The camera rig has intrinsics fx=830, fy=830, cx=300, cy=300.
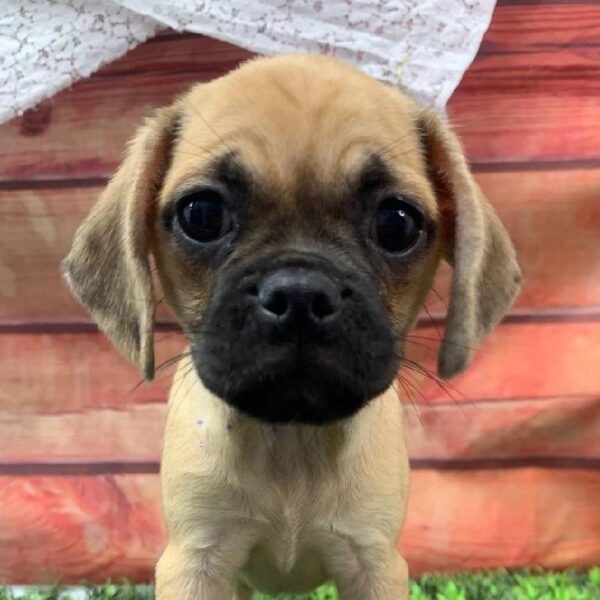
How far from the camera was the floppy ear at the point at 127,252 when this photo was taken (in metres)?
2.35

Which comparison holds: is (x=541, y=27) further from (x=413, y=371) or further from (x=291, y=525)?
(x=291, y=525)

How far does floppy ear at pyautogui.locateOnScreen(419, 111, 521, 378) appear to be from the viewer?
2.41 metres

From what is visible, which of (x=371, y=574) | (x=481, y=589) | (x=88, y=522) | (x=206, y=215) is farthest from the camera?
(x=88, y=522)

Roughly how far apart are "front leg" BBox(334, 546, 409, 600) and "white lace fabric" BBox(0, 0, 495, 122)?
177cm

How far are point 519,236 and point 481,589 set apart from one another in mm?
1578

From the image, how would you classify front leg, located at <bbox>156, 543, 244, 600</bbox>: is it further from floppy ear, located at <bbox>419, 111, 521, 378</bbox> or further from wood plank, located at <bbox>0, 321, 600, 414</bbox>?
wood plank, located at <bbox>0, 321, 600, 414</bbox>

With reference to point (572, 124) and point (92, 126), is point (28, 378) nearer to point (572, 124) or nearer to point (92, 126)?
point (92, 126)

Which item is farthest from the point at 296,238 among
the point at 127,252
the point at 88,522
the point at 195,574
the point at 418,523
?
the point at 88,522

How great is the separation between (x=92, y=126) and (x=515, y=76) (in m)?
1.84

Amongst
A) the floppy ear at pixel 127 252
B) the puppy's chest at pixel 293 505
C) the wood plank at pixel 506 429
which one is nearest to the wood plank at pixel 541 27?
the wood plank at pixel 506 429

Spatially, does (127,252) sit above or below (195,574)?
above

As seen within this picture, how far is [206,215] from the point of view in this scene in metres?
2.20

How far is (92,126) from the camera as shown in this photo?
11.9ft

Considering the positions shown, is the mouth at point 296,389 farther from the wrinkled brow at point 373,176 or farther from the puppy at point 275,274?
the wrinkled brow at point 373,176
